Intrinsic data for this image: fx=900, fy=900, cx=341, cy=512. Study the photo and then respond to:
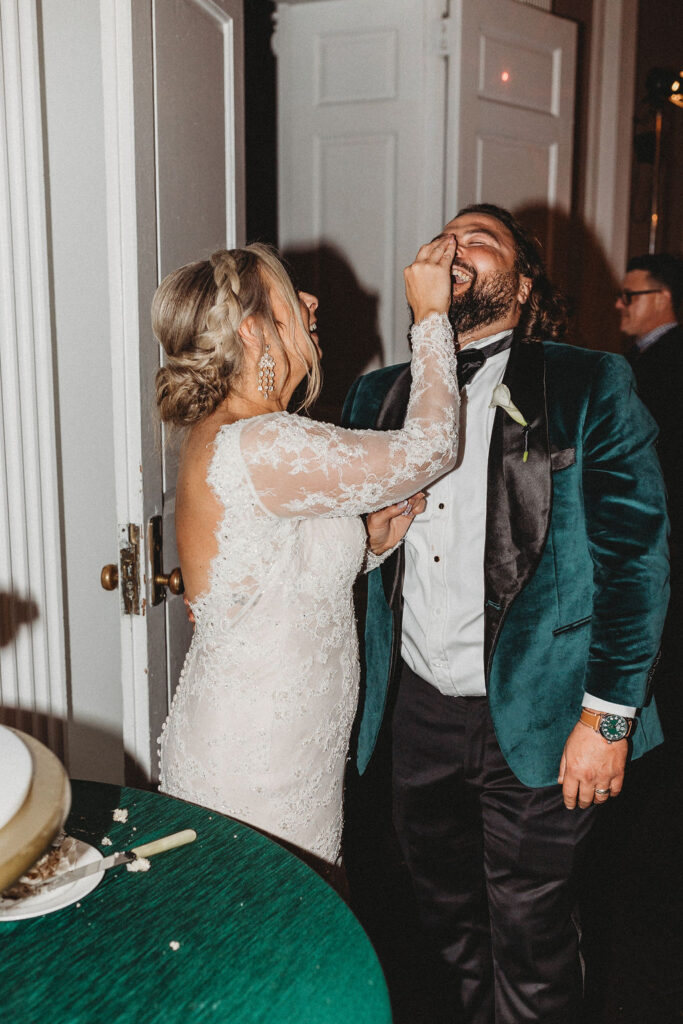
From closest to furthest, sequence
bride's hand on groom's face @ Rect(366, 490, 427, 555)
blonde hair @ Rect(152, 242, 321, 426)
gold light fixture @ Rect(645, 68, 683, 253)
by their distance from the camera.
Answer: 1. blonde hair @ Rect(152, 242, 321, 426)
2. bride's hand on groom's face @ Rect(366, 490, 427, 555)
3. gold light fixture @ Rect(645, 68, 683, 253)

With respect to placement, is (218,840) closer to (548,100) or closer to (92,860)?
(92,860)

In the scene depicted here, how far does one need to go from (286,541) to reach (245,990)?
77cm

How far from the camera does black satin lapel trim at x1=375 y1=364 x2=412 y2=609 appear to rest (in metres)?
1.79

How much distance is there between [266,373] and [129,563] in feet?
1.84

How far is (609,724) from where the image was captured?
1563mm

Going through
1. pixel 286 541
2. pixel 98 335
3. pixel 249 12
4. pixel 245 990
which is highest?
pixel 249 12

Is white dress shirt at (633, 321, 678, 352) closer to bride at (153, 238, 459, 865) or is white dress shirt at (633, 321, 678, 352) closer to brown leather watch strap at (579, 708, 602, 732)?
bride at (153, 238, 459, 865)

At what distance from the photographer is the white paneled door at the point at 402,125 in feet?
11.1

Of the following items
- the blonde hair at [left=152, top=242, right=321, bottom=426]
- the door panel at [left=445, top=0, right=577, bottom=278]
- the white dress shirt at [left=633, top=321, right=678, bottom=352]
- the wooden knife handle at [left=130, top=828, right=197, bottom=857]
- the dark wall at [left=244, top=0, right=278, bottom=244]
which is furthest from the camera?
the dark wall at [left=244, top=0, right=278, bottom=244]

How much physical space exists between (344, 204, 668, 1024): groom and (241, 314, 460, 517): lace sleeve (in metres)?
0.20

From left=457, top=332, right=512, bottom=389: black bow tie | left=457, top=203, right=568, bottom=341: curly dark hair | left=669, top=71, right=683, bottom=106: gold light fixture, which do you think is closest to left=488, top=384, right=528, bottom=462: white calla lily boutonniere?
left=457, top=332, right=512, bottom=389: black bow tie

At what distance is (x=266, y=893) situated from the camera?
103 centimetres

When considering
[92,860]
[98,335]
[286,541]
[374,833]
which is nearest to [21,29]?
[98,335]

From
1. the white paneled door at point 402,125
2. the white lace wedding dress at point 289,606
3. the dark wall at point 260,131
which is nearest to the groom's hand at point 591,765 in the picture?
the white lace wedding dress at point 289,606
